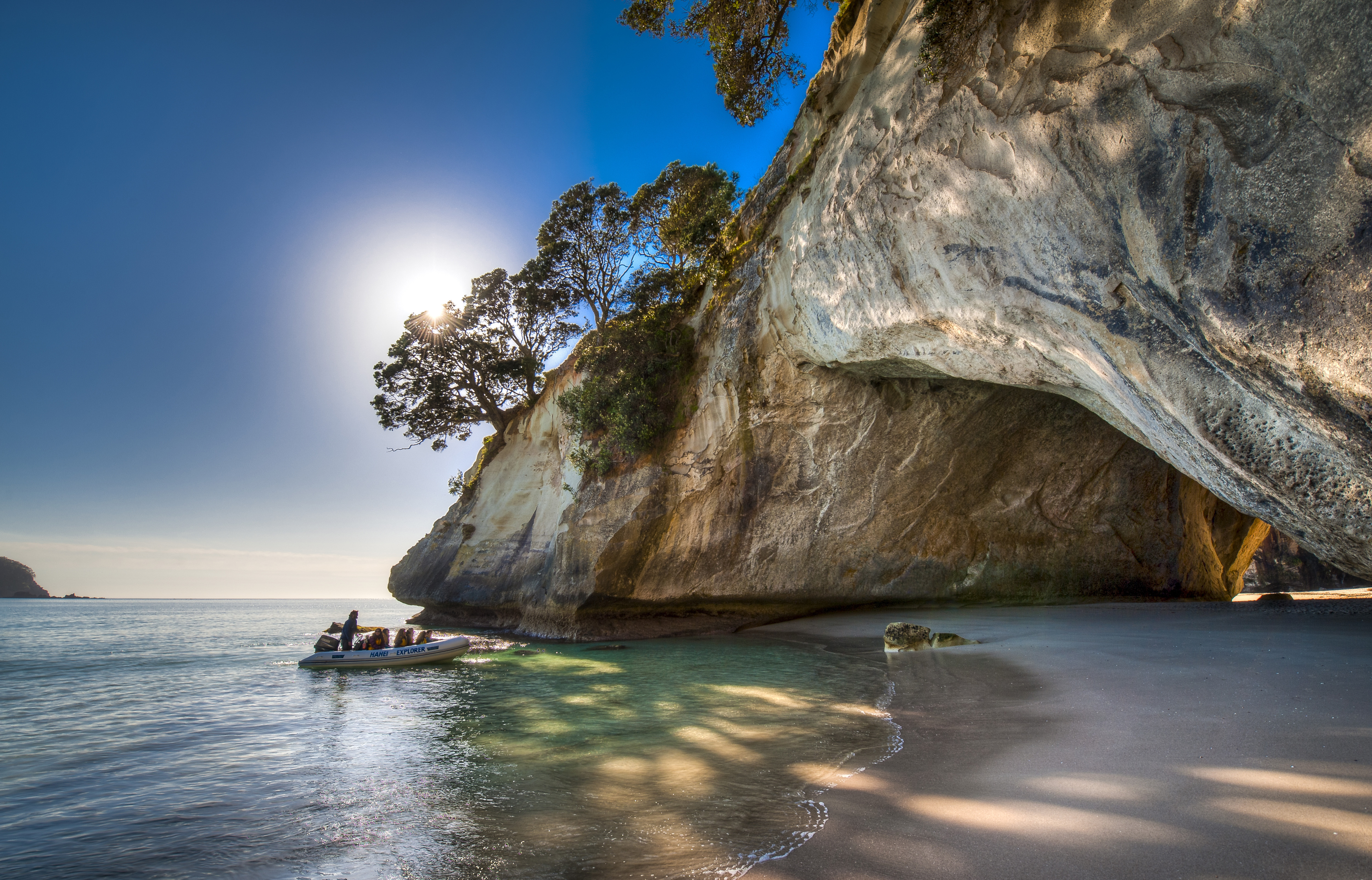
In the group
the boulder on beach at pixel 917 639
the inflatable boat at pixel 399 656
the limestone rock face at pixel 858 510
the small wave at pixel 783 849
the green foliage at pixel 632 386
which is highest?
the green foliage at pixel 632 386

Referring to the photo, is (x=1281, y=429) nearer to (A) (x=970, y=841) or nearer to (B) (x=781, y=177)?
(A) (x=970, y=841)

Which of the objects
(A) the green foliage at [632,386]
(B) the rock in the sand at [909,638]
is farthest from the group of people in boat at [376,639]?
(B) the rock in the sand at [909,638]

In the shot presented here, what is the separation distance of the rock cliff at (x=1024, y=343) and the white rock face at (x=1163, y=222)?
0.08 feet

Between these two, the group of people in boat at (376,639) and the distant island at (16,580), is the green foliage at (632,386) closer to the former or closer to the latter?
the group of people in boat at (376,639)

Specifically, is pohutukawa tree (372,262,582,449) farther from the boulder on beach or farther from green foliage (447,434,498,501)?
the boulder on beach

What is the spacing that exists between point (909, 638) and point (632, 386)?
976cm

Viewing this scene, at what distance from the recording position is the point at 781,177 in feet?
45.4

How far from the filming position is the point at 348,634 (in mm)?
16000

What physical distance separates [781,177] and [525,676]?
12211mm

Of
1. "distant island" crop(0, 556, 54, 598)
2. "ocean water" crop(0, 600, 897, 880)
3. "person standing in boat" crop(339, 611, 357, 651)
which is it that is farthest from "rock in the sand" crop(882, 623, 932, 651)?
"distant island" crop(0, 556, 54, 598)

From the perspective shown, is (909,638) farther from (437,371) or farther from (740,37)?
(437,371)

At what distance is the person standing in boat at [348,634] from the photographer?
15633 mm

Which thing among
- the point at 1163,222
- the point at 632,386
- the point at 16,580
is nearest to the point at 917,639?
the point at 1163,222

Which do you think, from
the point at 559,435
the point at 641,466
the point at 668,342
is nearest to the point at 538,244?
the point at 559,435
